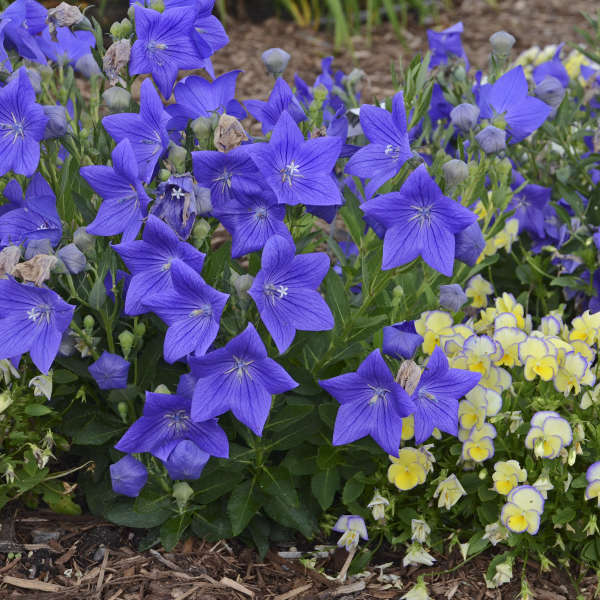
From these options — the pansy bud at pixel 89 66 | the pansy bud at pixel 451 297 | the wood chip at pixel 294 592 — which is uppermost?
the pansy bud at pixel 89 66

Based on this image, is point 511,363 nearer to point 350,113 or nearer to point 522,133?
point 522,133

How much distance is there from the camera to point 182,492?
7.48 ft

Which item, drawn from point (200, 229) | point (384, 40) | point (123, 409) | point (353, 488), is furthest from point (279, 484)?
point (384, 40)

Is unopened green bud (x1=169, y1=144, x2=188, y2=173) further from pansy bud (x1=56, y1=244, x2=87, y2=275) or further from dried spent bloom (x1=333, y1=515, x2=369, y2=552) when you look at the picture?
dried spent bloom (x1=333, y1=515, x2=369, y2=552)

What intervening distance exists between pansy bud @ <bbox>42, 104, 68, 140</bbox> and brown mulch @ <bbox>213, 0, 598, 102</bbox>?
340cm

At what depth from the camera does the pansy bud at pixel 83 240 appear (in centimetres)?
212

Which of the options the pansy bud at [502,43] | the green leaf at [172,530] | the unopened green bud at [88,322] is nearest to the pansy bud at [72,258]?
the unopened green bud at [88,322]

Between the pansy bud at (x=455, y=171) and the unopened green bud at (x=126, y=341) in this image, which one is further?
the unopened green bud at (x=126, y=341)

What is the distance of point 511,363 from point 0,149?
65.1 inches

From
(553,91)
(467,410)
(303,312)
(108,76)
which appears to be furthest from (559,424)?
(108,76)

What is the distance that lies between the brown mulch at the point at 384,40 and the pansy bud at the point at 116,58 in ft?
11.1

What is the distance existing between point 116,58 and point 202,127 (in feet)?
1.02

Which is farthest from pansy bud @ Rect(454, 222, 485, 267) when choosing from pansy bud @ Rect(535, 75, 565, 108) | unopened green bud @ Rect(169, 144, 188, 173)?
pansy bud @ Rect(535, 75, 565, 108)

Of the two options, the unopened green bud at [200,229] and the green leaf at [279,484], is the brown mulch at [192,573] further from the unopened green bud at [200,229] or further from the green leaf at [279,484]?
the unopened green bud at [200,229]
